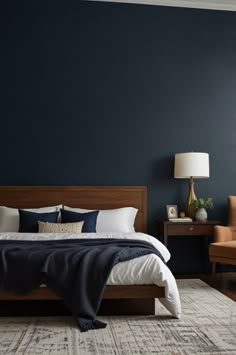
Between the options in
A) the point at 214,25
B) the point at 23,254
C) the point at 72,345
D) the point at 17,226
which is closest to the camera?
the point at 72,345

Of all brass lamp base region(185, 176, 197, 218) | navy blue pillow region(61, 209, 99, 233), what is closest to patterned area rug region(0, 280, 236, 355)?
navy blue pillow region(61, 209, 99, 233)

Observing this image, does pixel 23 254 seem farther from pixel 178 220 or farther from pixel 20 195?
pixel 178 220

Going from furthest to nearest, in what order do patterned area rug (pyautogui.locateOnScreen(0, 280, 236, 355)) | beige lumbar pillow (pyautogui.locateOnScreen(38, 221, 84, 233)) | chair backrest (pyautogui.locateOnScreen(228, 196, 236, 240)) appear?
1. chair backrest (pyautogui.locateOnScreen(228, 196, 236, 240))
2. beige lumbar pillow (pyautogui.locateOnScreen(38, 221, 84, 233))
3. patterned area rug (pyautogui.locateOnScreen(0, 280, 236, 355))

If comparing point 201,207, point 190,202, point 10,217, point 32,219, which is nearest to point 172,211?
point 190,202

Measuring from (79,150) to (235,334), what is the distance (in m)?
3.21

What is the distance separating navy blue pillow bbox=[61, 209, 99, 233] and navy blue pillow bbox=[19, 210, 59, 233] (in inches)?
4.8

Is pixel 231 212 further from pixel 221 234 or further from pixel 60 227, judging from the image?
pixel 60 227

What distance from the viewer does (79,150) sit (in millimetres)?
5590

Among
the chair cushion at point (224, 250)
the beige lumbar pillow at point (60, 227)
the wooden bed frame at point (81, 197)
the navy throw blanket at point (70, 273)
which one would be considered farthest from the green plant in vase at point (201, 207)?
the navy throw blanket at point (70, 273)

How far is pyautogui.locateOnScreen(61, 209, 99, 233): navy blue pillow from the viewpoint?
492 centimetres

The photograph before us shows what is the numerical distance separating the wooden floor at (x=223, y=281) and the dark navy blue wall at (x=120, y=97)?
0.76 ft

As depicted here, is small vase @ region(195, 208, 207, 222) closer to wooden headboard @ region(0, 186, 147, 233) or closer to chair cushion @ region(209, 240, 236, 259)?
chair cushion @ region(209, 240, 236, 259)

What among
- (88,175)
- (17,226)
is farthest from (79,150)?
(17,226)

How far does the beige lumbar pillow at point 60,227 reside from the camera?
468 centimetres
